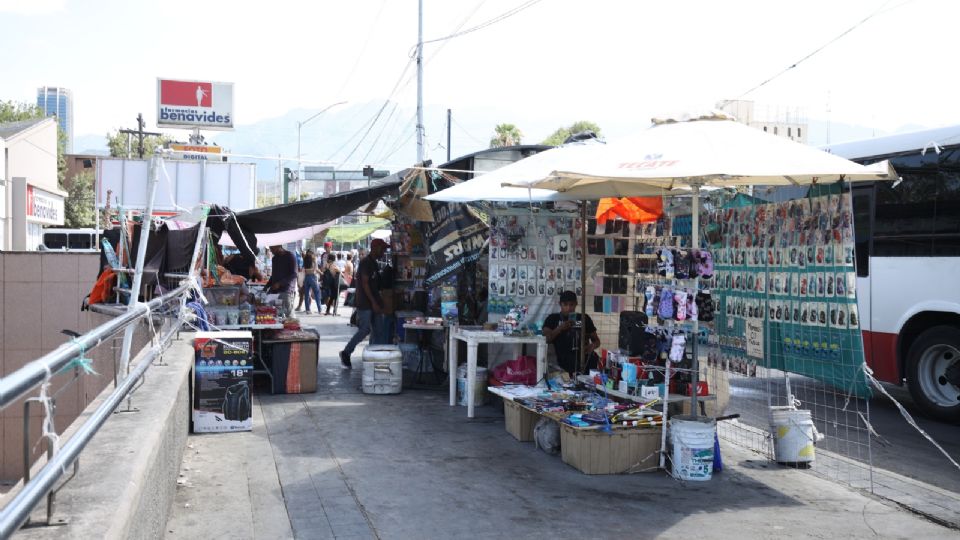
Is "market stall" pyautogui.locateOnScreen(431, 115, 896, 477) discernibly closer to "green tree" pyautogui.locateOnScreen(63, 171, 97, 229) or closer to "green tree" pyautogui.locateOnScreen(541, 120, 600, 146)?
"green tree" pyautogui.locateOnScreen(541, 120, 600, 146)

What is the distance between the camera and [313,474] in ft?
23.4

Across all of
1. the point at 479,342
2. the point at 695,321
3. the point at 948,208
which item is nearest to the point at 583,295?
the point at 479,342

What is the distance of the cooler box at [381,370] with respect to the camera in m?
11.0

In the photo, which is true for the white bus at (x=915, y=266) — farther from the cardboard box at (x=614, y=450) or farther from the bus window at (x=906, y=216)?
the cardboard box at (x=614, y=450)

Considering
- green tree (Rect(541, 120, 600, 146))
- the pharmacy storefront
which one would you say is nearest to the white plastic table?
the pharmacy storefront

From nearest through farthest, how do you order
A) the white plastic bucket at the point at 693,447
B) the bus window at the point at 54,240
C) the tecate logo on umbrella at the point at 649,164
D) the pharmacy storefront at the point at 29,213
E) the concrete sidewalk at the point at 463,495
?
the concrete sidewalk at the point at 463,495, the tecate logo on umbrella at the point at 649,164, the white plastic bucket at the point at 693,447, the bus window at the point at 54,240, the pharmacy storefront at the point at 29,213

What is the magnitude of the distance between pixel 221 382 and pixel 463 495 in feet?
11.2

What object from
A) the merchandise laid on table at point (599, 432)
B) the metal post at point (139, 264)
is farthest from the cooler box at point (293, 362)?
the metal post at point (139, 264)

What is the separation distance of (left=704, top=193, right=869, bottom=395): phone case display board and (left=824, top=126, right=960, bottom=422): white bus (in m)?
3.26

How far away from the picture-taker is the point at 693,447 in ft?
23.0

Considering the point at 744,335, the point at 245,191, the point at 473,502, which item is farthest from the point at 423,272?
the point at 245,191

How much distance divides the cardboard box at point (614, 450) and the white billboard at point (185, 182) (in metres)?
26.8

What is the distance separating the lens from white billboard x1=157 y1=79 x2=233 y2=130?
44.6 metres

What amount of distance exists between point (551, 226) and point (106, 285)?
5438mm
